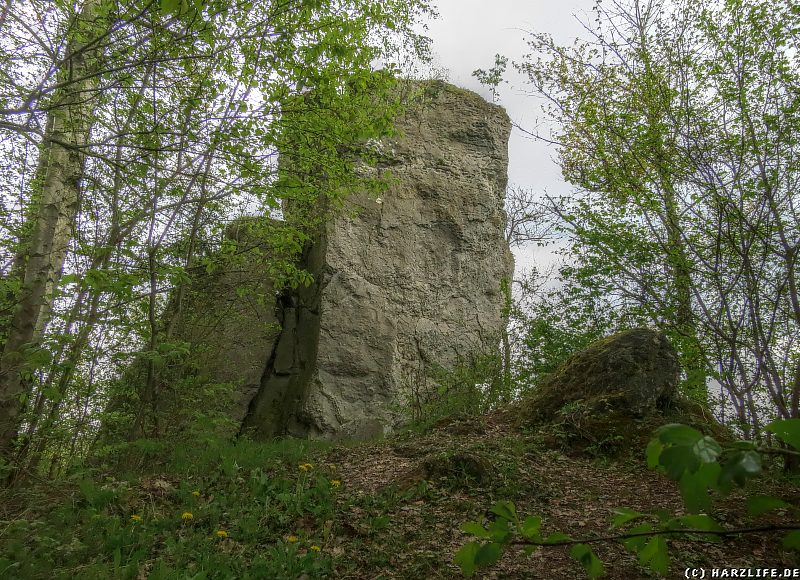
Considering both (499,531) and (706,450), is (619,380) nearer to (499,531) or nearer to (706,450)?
(499,531)

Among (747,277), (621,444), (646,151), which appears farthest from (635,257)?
(621,444)

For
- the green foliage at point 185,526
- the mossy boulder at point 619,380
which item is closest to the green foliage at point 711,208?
the mossy boulder at point 619,380

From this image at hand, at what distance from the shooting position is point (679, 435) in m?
0.99

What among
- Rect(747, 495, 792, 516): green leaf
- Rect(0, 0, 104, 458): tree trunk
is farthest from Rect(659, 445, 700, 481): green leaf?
Rect(0, 0, 104, 458): tree trunk

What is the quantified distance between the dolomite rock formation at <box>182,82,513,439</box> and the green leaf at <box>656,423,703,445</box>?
26.6 feet

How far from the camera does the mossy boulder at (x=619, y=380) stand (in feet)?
21.2

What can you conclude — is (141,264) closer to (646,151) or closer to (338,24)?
(338,24)

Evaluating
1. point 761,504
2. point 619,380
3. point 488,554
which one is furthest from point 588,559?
point 619,380

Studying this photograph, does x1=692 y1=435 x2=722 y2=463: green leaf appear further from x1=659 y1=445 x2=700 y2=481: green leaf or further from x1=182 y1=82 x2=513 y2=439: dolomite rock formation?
x1=182 y1=82 x2=513 y2=439: dolomite rock formation

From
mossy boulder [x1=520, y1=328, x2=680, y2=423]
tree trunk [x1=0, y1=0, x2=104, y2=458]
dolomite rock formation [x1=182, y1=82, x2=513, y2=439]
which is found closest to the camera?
tree trunk [x1=0, y1=0, x2=104, y2=458]

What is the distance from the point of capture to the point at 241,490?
513 centimetres

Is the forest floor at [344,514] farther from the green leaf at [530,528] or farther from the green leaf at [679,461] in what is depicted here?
the green leaf at [679,461]

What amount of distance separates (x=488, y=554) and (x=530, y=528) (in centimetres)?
14

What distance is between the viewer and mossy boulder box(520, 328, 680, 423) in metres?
6.45
